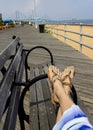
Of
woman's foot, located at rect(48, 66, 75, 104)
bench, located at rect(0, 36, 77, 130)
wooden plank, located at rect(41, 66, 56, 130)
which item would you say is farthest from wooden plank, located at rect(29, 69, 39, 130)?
woman's foot, located at rect(48, 66, 75, 104)

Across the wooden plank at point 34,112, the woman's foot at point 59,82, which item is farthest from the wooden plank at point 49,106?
the woman's foot at point 59,82

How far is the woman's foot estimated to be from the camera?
76.8 inches

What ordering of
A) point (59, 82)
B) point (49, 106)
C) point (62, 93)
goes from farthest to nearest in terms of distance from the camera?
1. point (49, 106)
2. point (59, 82)
3. point (62, 93)

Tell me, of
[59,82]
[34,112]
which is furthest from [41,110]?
[59,82]

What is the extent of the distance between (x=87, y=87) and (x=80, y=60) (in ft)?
12.3

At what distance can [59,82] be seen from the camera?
2082 mm

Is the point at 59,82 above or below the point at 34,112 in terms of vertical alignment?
above

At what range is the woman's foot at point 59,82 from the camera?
76.8 inches

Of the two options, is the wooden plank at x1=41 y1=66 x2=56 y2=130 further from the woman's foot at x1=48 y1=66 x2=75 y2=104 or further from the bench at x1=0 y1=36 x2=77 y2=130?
the woman's foot at x1=48 y1=66 x2=75 y2=104

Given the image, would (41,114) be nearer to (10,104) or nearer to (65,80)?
(10,104)

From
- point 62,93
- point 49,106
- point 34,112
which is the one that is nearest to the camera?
point 62,93

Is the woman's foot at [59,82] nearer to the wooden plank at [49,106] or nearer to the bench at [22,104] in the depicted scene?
the bench at [22,104]

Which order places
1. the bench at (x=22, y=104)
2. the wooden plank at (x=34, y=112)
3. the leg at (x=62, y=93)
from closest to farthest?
the leg at (x=62, y=93) < the bench at (x=22, y=104) < the wooden plank at (x=34, y=112)

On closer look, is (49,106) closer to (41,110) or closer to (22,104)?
(41,110)
